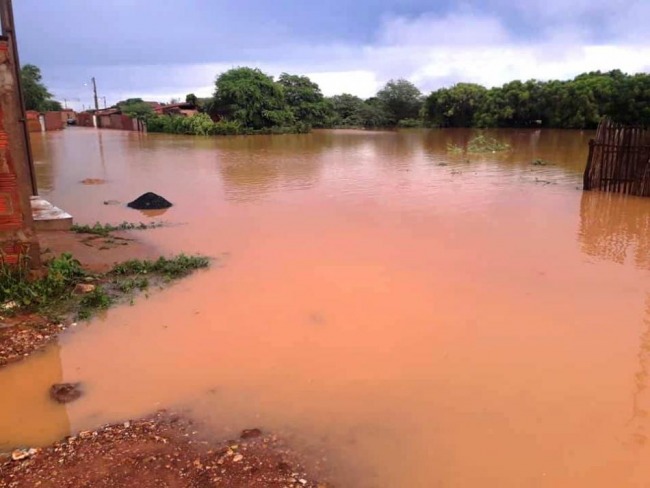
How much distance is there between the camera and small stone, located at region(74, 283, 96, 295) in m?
5.91

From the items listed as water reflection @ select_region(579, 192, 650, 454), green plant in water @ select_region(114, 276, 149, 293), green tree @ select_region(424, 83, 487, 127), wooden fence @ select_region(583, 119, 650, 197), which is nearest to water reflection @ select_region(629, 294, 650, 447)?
water reflection @ select_region(579, 192, 650, 454)

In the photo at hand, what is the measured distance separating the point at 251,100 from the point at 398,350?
138 ft

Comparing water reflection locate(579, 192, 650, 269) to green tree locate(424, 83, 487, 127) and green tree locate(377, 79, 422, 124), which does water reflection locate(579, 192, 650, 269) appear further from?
green tree locate(377, 79, 422, 124)

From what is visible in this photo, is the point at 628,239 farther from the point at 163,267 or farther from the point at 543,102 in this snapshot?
the point at 543,102

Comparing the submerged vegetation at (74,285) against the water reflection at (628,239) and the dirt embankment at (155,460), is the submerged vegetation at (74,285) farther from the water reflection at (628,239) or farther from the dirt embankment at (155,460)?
the water reflection at (628,239)

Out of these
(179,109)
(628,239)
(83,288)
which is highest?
(179,109)

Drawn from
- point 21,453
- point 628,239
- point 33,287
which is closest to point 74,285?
point 33,287

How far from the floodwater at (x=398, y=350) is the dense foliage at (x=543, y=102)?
24.9 metres

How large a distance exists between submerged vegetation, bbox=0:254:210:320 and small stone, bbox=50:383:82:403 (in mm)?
1299

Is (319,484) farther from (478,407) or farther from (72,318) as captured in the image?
(72,318)

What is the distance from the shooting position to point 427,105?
5462cm

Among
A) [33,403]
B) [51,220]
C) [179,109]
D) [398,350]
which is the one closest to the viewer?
[33,403]

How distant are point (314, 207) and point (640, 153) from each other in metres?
7.44

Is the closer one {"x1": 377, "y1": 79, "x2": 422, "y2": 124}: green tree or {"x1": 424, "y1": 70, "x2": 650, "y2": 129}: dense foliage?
{"x1": 424, "y1": 70, "x2": 650, "y2": 129}: dense foliage
